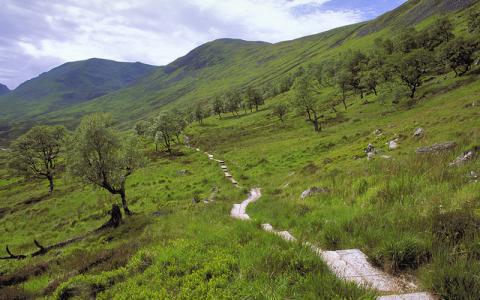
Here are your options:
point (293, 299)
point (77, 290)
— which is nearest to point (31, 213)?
point (77, 290)

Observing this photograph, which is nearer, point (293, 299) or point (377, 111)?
point (293, 299)

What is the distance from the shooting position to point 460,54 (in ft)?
201

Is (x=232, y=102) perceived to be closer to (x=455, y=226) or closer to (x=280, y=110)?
(x=280, y=110)

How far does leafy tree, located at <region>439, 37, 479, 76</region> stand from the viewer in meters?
60.1

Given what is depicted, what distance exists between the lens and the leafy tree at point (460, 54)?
60062 millimetres

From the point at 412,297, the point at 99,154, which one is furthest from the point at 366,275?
the point at 99,154

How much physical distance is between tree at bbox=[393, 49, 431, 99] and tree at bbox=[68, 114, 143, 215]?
213 feet

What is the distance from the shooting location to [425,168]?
1083 centimetres

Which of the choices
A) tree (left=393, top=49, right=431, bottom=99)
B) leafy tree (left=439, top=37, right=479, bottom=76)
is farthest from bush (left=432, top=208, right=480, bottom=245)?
leafy tree (left=439, top=37, right=479, bottom=76)

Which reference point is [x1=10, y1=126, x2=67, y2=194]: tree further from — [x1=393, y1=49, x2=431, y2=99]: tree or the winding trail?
[x1=393, y1=49, x2=431, y2=99]: tree

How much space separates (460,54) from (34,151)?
339 feet

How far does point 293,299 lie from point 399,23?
718 ft

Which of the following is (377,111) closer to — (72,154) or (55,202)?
(72,154)

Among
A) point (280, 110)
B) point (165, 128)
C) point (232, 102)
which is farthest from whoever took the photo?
point (232, 102)
